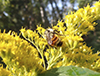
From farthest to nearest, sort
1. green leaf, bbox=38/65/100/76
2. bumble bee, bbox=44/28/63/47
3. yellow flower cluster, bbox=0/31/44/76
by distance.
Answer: bumble bee, bbox=44/28/63/47, yellow flower cluster, bbox=0/31/44/76, green leaf, bbox=38/65/100/76

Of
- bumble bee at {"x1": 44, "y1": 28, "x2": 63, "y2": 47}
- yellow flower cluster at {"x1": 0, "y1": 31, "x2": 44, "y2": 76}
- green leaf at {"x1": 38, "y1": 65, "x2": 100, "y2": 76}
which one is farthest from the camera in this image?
A: bumble bee at {"x1": 44, "y1": 28, "x2": 63, "y2": 47}

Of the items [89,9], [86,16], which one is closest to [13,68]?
[86,16]

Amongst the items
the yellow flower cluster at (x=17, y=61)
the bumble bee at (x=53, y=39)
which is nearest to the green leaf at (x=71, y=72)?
the yellow flower cluster at (x=17, y=61)

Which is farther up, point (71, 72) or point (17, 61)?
point (17, 61)

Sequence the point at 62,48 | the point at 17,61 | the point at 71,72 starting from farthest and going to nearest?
the point at 62,48 < the point at 17,61 < the point at 71,72

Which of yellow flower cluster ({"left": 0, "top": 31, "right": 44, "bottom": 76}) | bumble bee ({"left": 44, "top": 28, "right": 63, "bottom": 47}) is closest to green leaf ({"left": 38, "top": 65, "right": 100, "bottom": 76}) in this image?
yellow flower cluster ({"left": 0, "top": 31, "right": 44, "bottom": 76})

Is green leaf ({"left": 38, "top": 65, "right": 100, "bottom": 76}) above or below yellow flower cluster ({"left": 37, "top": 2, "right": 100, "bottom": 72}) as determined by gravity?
below

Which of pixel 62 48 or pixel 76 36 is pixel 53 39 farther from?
pixel 76 36

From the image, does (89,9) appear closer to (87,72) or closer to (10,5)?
(87,72)

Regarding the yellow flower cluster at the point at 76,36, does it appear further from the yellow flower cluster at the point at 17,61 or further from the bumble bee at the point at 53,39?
the yellow flower cluster at the point at 17,61

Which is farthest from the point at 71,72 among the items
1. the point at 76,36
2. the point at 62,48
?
the point at 76,36

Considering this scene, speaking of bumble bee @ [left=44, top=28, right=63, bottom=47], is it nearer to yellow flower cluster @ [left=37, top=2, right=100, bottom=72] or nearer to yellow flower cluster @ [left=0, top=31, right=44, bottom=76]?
yellow flower cluster @ [left=37, top=2, right=100, bottom=72]
